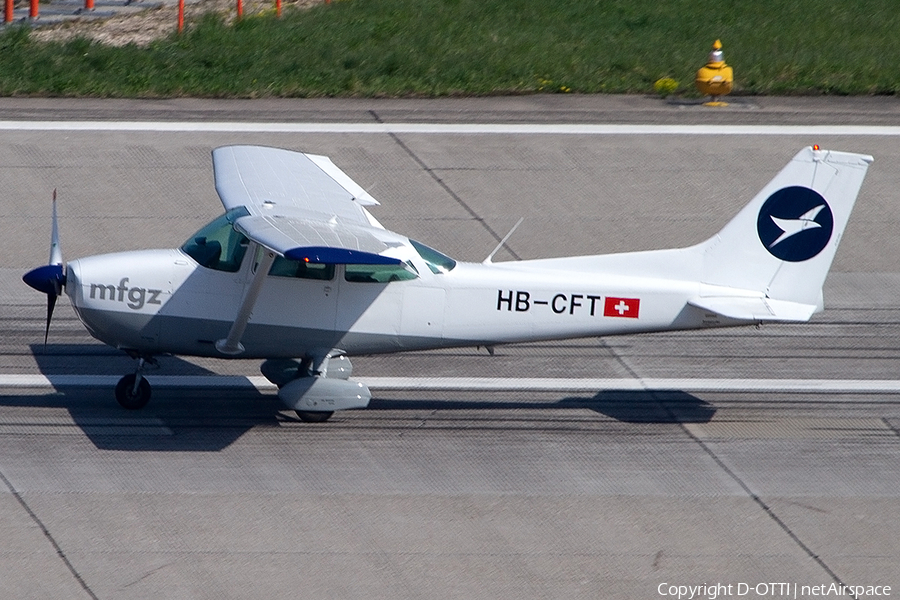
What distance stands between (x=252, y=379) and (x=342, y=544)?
3383mm

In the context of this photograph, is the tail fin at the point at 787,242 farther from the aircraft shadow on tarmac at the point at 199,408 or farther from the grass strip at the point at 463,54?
the grass strip at the point at 463,54

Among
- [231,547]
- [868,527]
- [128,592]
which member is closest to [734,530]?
[868,527]

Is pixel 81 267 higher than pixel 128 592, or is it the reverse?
pixel 81 267

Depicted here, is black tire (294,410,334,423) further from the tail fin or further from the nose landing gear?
the tail fin

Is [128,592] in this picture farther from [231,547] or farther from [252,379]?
[252,379]

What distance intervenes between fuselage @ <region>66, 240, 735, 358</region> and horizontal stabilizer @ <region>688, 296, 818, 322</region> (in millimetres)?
184

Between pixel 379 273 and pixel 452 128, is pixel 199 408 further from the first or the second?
pixel 452 128

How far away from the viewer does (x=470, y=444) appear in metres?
11.6

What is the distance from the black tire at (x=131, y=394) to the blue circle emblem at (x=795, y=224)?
627 cm

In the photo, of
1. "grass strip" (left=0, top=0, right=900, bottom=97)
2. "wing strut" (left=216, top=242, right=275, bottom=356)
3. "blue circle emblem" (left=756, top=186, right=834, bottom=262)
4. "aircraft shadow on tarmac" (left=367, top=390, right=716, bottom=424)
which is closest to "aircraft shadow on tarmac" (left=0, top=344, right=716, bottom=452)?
"aircraft shadow on tarmac" (left=367, top=390, right=716, bottom=424)

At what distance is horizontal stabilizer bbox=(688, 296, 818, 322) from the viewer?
37.0 feet

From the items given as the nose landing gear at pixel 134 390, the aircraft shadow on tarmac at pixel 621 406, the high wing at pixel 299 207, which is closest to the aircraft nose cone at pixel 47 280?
the nose landing gear at pixel 134 390

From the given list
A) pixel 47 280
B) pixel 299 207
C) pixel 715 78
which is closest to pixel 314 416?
pixel 299 207

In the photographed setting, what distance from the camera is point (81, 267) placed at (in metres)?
11.4
